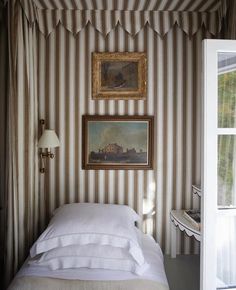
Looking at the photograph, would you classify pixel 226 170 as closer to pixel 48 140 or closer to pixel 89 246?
pixel 89 246

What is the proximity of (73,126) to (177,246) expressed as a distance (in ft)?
5.21

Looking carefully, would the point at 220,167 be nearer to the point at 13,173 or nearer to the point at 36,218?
the point at 13,173

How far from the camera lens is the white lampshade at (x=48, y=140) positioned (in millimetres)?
2717

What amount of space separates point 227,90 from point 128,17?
4.71 feet

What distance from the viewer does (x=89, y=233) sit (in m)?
2.18

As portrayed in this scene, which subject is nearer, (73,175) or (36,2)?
(36,2)

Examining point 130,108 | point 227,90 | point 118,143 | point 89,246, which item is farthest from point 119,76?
Result: point 89,246

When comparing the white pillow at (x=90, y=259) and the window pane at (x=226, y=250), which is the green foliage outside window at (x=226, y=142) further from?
the white pillow at (x=90, y=259)

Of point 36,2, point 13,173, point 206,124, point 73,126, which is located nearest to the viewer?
point 206,124

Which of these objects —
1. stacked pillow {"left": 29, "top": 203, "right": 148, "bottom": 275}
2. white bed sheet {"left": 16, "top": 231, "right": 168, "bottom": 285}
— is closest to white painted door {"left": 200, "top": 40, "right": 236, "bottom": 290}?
white bed sheet {"left": 16, "top": 231, "right": 168, "bottom": 285}

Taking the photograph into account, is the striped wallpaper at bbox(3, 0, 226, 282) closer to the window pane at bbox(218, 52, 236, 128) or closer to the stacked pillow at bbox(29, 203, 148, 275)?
the stacked pillow at bbox(29, 203, 148, 275)

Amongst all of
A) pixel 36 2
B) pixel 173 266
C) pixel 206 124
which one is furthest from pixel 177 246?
pixel 36 2

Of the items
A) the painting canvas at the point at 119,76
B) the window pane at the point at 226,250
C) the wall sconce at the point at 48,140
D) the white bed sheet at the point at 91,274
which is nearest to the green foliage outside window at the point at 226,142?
the window pane at the point at 226,250

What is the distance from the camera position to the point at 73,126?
3.01m
